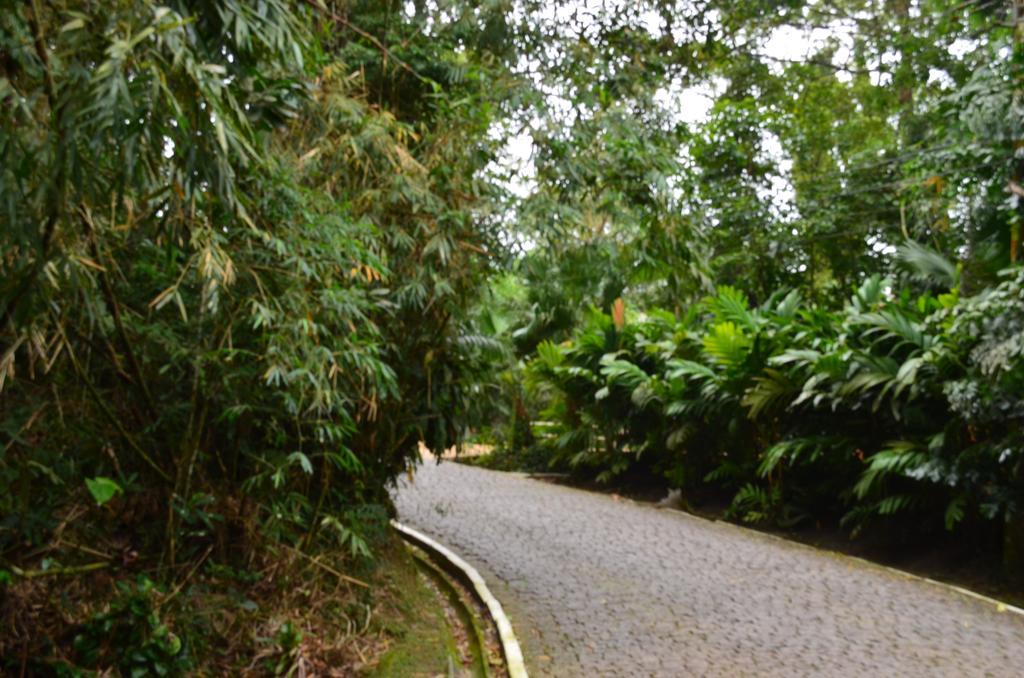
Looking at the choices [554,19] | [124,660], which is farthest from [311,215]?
[554,19]

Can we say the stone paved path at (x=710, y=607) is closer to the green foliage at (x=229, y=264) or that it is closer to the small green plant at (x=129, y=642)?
the green foliage at (x=229, y=264)

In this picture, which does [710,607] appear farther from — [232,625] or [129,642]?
[129,642]

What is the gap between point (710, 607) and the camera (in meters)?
7.77

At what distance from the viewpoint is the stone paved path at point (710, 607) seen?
6414mm

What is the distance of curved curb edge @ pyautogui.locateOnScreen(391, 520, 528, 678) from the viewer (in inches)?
255

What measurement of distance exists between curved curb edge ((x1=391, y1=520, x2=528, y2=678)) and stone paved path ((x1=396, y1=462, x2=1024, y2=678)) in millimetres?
117

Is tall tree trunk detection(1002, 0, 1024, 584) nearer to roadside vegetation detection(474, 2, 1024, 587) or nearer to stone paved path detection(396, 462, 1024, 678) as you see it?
roadside vegetation detection(474, 2, 1024, 587)

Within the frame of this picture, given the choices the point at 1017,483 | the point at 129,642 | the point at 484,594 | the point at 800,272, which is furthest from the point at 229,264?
the point at 800,272

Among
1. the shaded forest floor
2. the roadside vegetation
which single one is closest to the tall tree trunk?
the roadside vegetation

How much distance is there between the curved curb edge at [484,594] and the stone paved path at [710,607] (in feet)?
0.38

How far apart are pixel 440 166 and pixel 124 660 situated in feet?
13.2

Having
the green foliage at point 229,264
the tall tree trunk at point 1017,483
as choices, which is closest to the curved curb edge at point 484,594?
the green foliage at point 229,264

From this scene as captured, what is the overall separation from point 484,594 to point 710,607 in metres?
1.89

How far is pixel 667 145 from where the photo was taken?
883 cm
